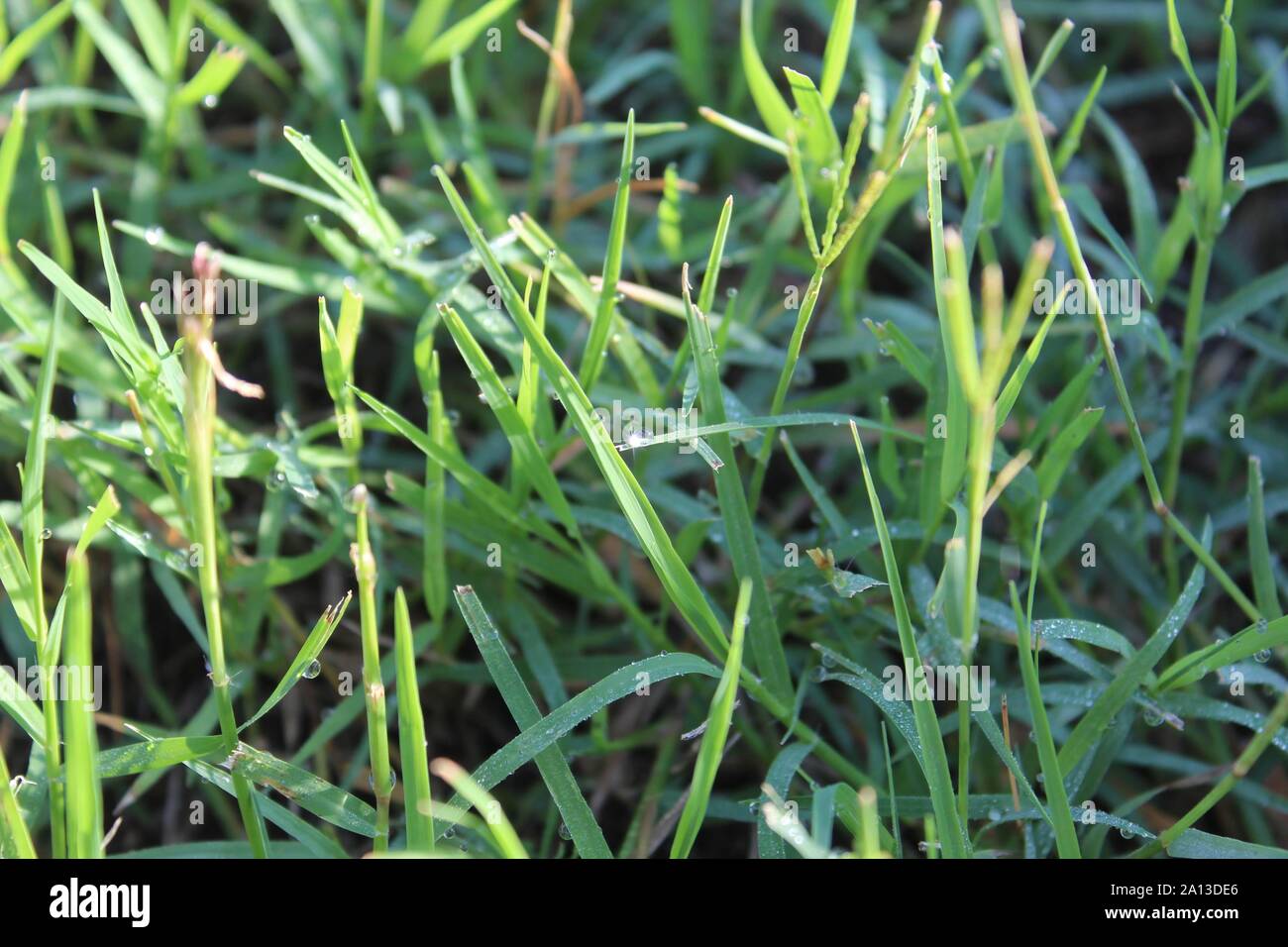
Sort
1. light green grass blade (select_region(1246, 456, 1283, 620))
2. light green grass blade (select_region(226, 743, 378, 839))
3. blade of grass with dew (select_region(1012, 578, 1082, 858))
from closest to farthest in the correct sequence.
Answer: blade of grass with dew (select_region(1012, 578, 1082, 858)) < light green grass blade (select_region(226, 743, 378, 839)) < light green grass blade (select_region(1246, 456, 1283, 620))

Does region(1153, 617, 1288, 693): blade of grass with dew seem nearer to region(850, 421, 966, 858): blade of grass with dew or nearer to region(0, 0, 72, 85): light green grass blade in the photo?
region(850, 421, 966, 858): blade of grass with dew

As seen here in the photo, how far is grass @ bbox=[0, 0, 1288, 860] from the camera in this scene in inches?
39.4

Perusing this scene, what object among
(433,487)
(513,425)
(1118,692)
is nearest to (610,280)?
(513,425)

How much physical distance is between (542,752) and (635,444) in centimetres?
28

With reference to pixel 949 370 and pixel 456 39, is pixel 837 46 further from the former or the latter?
pixel 456 39

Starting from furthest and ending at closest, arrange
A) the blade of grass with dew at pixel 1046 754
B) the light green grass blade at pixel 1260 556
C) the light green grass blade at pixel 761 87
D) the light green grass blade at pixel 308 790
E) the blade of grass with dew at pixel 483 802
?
the light green grass blade at pixel 761 87, the light green grass blade at pixel 1260 556, the light green grass blade at pixel 308 790, the blade of grass with dew at pixel 1046 754, the blade of grass with dew at pixel 483 802

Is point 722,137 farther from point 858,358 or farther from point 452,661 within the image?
point 452,661

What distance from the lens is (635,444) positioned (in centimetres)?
100

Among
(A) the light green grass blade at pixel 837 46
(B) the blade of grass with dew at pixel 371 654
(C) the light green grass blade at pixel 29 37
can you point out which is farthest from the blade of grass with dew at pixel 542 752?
(C) the light green grass blade at pixel 29 37

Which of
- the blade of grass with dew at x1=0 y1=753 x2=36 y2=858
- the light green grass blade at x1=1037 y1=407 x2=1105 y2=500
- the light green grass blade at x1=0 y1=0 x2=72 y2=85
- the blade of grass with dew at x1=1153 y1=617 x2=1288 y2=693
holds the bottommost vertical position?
the blade of grass with dew at x1=0 y1=753 x2=36 y2=858

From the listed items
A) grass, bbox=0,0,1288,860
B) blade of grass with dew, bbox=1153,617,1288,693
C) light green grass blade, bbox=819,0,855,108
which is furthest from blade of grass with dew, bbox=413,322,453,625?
blade of grass with dew, bbox=1153,617,1288,693

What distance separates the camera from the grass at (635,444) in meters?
1.00

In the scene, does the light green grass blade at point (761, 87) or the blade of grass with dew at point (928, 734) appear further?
the light green grass blade at point (761, 87)

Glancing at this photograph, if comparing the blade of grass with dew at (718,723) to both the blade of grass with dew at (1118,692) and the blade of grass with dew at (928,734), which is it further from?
the blade of grass with dew at (1118,692)
